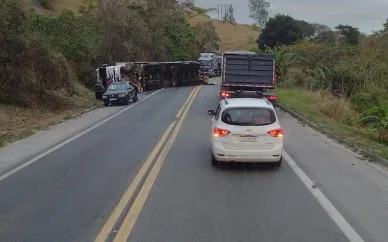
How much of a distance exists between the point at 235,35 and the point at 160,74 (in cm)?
9919

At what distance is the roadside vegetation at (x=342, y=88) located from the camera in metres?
21.2

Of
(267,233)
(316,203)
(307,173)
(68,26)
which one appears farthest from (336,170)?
(68,26)

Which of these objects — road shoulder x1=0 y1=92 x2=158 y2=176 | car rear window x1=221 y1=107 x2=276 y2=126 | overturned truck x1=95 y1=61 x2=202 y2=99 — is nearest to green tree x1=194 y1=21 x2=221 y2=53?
overturned truck x1=95 y1=61 x2=202 y2=99

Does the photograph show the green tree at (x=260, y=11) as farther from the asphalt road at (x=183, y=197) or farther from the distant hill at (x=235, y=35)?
the asphalt road at (x=183, y=197)

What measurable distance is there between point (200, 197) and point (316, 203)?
2.00 m

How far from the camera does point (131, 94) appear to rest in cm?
3738

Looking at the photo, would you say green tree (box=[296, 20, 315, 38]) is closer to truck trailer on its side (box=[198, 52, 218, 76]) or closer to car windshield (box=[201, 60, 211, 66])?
truck trailer on its side (box=[198, 52, 218, 76])

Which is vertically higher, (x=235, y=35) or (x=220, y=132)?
(x=235, y=35)

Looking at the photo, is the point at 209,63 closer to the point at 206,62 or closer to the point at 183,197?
the point at 206,62

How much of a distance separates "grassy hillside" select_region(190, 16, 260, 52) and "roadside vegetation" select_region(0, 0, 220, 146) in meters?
44.6

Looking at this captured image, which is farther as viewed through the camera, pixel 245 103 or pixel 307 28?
pixel 307 28

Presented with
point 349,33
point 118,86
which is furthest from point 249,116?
point 349,33

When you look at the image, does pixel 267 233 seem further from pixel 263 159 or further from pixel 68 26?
pixel 68 26

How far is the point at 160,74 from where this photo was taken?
54.6 meters
